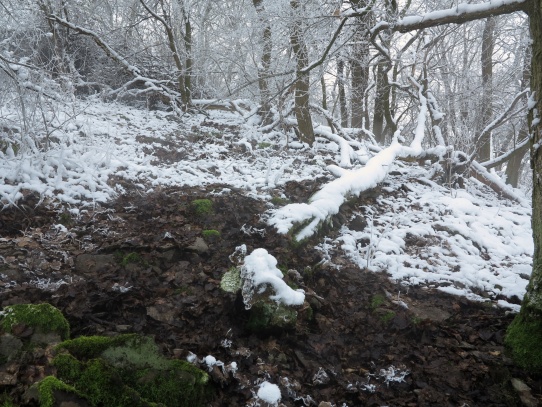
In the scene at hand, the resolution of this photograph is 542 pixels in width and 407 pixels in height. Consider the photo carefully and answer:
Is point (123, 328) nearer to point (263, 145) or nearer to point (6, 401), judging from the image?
point (6, 401)

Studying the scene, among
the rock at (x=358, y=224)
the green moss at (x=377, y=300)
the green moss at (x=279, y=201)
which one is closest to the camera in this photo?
the green moss at (x=377, y=300)

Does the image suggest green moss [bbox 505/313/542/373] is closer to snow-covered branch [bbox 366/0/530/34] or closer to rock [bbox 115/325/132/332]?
snow-covered branch [bbox 366/0/530/34]

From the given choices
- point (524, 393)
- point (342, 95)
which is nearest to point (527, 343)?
point (524, 393)

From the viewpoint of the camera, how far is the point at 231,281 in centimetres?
335

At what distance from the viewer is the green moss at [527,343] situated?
2.69 m

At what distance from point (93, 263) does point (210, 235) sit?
4.08 feet

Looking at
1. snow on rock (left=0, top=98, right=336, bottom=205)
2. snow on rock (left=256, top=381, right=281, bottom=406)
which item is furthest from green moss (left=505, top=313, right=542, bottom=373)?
snow on rock (left=0, top=98, right=336, bottom=205)

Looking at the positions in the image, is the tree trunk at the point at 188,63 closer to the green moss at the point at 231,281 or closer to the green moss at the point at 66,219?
the green moss at the point at 66,219

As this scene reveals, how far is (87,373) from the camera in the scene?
6.35 feet

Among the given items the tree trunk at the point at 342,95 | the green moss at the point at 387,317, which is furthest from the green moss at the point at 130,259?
the tree trunk at the point at 342,95

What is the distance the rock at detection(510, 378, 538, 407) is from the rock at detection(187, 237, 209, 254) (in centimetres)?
A: 285

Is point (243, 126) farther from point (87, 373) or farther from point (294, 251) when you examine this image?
point (87, 373)

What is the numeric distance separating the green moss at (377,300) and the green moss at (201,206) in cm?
229

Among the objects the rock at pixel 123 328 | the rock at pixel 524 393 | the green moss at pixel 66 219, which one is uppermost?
the green moss at pixel 66 219
